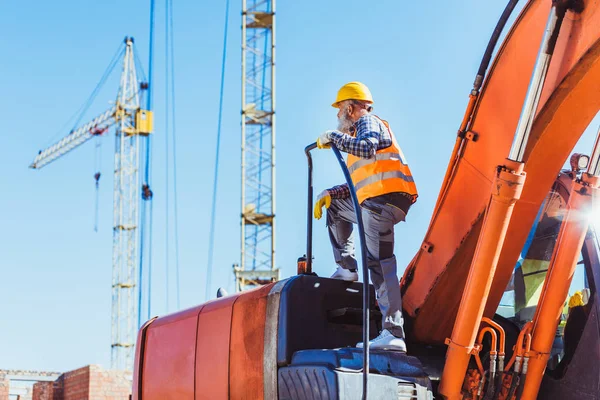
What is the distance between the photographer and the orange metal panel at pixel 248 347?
4.62 meters

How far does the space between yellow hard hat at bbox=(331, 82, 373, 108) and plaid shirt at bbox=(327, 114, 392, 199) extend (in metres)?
0.20

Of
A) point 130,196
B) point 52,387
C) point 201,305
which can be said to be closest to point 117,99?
point 130,196

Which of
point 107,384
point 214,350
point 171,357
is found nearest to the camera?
point 214,350

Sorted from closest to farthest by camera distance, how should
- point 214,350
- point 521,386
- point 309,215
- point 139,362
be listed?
1. point 521,386
2. point 309,215
3. point 214,350
4. point 139,362

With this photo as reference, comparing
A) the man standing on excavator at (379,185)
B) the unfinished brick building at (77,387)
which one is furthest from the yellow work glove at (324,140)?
the unfinished brick building at (77,387)

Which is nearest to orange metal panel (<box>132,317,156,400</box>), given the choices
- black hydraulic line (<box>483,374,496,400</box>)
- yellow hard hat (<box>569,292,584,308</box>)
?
black hydraulic line (<box>483,374,496,400</box>)

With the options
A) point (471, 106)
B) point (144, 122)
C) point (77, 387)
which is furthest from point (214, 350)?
point (144, 122)

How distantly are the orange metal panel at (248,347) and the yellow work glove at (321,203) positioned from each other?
2.03 feet

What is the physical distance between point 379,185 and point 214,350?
1.39 m

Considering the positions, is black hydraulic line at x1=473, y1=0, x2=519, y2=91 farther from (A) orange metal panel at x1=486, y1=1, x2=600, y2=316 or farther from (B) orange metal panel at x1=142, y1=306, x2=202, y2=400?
(B) orange metal panel at x1=142, y1=306, x2=202, y2=400

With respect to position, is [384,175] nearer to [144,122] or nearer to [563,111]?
[563,111]

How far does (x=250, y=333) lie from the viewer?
474 centimetres

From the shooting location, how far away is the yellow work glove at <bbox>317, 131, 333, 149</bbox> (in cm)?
475

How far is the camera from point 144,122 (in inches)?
2234
